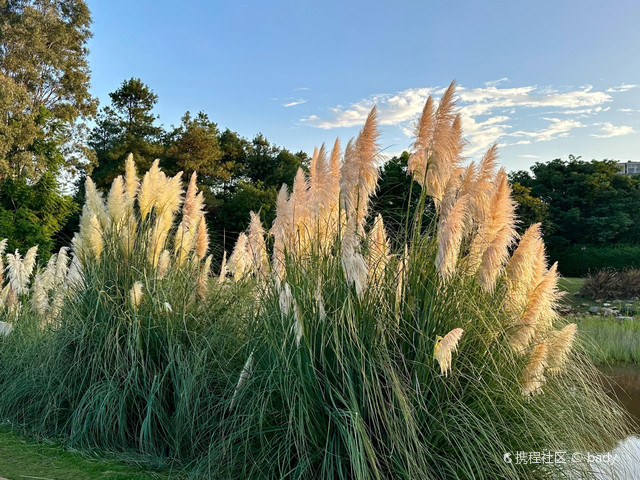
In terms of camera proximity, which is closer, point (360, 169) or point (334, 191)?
point (360, 169)

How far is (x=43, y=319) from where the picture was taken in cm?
531

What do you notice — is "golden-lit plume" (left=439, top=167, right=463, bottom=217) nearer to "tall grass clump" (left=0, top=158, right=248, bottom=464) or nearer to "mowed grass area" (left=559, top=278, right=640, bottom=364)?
"tall grass clump" (left=0, top=158, right=248, bottom=464)

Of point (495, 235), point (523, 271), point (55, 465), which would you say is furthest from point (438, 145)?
point (55, 465)

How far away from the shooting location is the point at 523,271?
2807 mm

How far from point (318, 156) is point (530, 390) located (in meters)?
1.83

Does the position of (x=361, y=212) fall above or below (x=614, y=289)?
below

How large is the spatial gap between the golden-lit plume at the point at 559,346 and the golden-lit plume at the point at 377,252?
3.40 feet

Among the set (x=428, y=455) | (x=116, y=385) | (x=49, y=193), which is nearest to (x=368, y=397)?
(x=428, y=455)

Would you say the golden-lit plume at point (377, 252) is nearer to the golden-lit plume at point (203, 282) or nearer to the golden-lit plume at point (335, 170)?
the golden-lit plume at point (335, 170)

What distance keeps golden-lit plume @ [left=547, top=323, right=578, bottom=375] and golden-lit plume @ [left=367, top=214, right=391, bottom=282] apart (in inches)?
40.8

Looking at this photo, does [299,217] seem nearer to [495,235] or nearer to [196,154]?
[495,235]

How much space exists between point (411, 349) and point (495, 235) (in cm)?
81

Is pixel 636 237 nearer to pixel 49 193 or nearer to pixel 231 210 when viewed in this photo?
pixel 231 210

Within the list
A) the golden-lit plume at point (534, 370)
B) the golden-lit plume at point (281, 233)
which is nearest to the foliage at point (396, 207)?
the golden-lit plume at point (281, 233)
